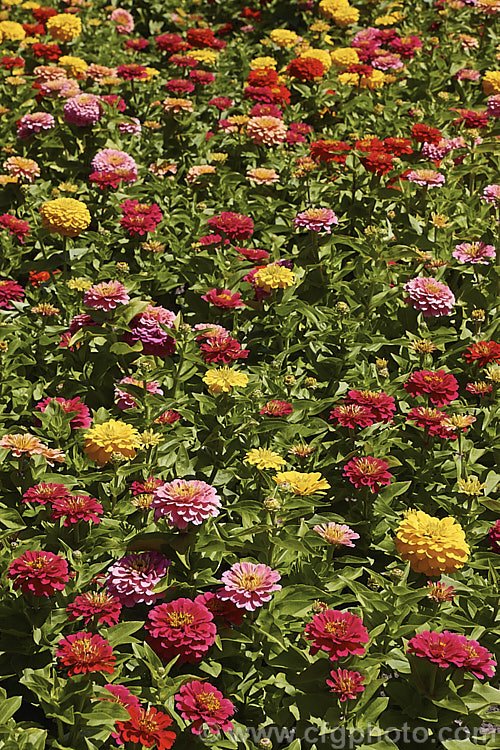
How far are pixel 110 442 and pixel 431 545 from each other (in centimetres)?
98

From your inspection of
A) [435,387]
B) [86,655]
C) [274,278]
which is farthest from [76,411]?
[435,387]

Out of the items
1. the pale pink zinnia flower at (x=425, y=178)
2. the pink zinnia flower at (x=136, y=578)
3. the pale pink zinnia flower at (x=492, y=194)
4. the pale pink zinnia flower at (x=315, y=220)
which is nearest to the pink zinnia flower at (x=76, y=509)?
the pink zinnia flower at (x=136, y=578)

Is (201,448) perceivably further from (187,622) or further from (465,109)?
(465,109)

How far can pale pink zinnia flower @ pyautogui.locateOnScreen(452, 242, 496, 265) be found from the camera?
356 centimetres

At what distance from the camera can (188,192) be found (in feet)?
14.1

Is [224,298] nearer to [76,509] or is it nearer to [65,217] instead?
[65,217]

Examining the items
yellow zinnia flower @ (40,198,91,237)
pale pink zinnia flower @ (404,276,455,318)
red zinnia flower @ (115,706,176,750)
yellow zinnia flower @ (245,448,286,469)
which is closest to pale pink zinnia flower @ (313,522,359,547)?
yellow zinnia flower @ (245,448,286,469)

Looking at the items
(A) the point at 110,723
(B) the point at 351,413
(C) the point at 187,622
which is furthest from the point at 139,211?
(A) the point at 110,723

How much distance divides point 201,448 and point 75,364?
725 millimetres

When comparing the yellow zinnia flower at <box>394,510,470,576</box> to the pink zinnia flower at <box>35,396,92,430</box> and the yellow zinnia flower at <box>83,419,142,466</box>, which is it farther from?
the pink zinnia flower at <box>35,396,92,430</box>

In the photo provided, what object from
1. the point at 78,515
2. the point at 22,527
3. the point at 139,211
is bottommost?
the point at 22,527

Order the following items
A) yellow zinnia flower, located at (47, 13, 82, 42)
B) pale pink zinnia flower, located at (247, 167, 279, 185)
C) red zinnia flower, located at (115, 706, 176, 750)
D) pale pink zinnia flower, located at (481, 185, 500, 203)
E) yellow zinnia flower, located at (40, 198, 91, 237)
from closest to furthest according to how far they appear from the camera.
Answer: red zinnia flower, located at (115, 706, 176, 750), yellow zinnia flower, located at (40, 198, 91, 237), pale pink zinnia flower, located at (481, 185, 500, 203), pale pink zinnia flower, located at (247, 167, 279, 185), yellow zinnia flower, located at (47, 13, 82, 42)

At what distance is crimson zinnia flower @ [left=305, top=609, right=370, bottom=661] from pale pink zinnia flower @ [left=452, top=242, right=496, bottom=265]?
6.08 feet

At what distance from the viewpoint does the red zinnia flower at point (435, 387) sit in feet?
9.23
